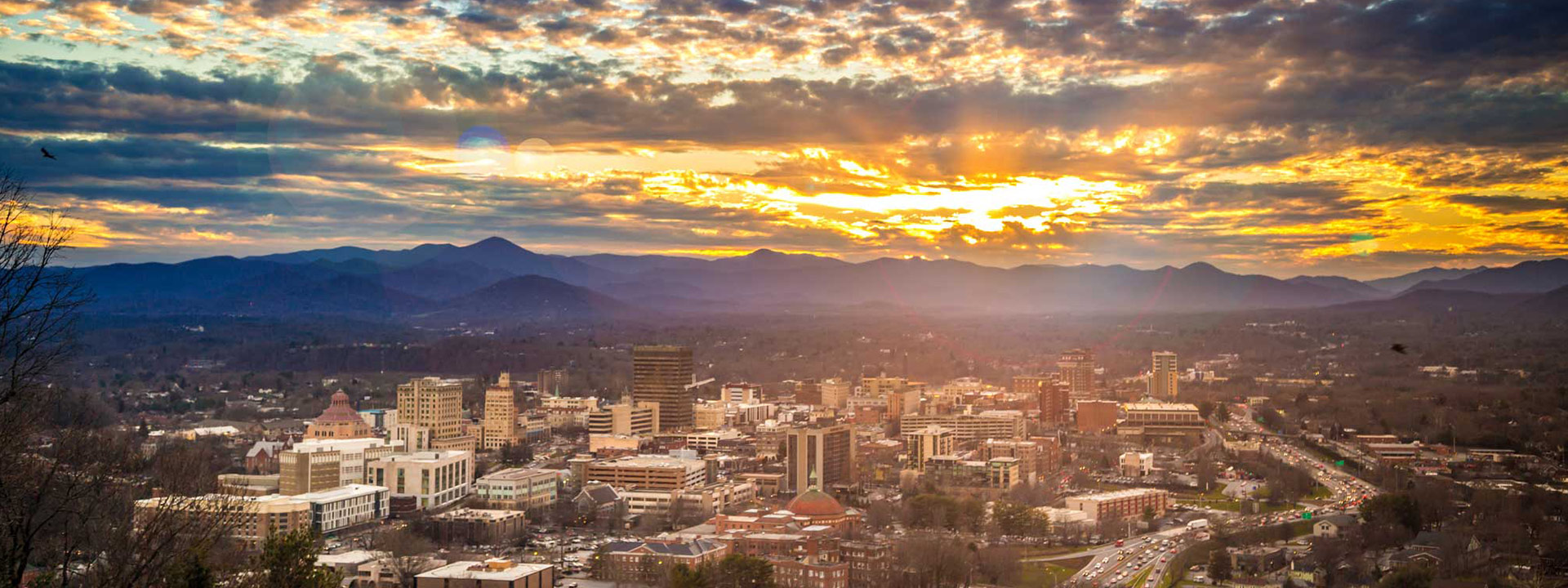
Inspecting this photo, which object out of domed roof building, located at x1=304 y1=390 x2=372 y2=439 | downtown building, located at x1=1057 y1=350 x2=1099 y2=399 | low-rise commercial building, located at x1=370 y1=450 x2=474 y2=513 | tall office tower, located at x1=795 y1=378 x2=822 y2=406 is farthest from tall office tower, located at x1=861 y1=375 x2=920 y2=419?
low-rise commercial building, located at x1=370 y1=450 x2=474 y2=513

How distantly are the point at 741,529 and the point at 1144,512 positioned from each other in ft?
28.2

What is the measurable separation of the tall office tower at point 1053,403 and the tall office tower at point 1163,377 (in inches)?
219

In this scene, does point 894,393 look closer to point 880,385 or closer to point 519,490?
point 880,385

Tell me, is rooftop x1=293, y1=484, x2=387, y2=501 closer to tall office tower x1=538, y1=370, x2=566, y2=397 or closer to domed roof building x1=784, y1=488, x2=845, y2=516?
domed roof building x1=784, y1=488, x2=845, y2=516

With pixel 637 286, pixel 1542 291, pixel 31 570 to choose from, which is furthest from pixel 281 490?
pixel 637 286

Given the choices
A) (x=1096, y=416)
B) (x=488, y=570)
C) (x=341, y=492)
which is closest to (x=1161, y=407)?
(x=1096, y=416)

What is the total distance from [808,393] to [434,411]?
696 inches

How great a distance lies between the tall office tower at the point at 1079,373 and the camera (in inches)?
2019

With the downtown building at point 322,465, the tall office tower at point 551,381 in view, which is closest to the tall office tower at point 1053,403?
the tall office tower at point 551,381

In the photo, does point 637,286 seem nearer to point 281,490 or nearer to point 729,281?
point 729,281

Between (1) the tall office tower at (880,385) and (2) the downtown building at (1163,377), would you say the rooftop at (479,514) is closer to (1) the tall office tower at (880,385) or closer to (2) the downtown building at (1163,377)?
(1) the tall office tower at (880,385)

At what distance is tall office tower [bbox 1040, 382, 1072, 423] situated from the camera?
44.8 meters

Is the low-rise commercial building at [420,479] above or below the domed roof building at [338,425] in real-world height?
below

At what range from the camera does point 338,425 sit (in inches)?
1242
